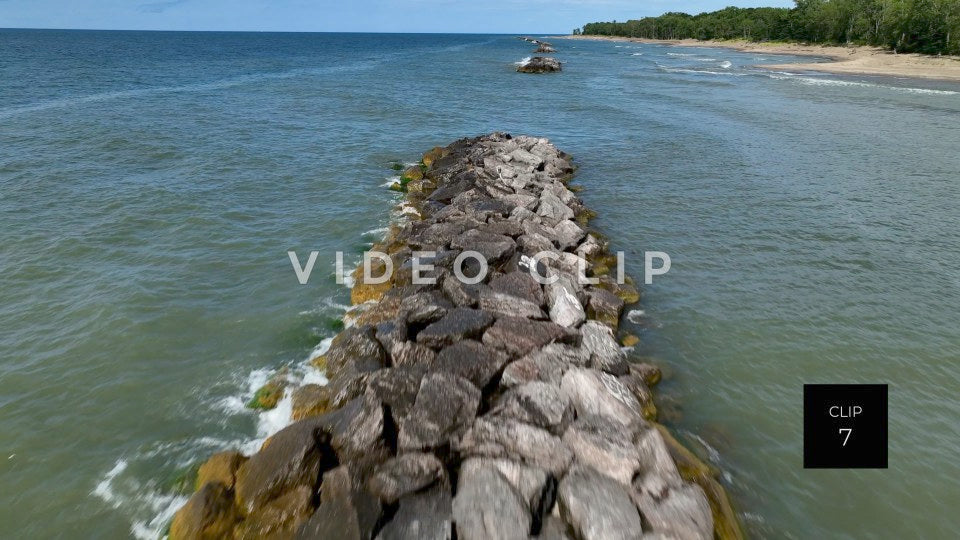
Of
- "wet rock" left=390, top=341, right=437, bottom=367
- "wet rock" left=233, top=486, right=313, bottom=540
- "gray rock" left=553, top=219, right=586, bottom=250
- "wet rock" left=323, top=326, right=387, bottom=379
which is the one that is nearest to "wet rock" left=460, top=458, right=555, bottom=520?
"wet rock" left=233, top=486, right=313, bottom=540

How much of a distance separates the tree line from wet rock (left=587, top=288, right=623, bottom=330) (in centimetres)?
11270

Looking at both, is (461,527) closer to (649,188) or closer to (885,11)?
(649,188)

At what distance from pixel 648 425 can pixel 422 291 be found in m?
6.01

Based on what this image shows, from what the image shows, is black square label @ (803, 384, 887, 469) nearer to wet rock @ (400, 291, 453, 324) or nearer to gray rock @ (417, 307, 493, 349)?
gray rock @ (417, 307, 493, 349)

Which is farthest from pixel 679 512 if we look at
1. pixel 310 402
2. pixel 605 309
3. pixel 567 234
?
pixel 567 234

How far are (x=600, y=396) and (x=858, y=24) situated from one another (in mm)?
148376

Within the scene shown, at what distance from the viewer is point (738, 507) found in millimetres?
7625

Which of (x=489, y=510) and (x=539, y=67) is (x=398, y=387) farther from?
(x=539, y=67)

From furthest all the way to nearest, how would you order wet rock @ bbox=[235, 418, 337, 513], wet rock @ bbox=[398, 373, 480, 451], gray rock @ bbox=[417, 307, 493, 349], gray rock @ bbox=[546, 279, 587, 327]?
gray rock @ bbox=[546, 279, 587, 327] → gray rock @ bbox=[417, 307, 493, 349] → wet rock @ bbox=[398, 373, 480, 451] → wet rock @ bbox=[235, 418, 337, 513]

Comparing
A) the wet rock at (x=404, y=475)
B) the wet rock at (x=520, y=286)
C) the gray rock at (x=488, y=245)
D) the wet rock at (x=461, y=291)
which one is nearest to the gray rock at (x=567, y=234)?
the gray rock at (x=488, y=245)

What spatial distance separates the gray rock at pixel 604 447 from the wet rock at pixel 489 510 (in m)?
1.35

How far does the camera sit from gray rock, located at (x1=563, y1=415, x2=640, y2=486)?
7.00 m

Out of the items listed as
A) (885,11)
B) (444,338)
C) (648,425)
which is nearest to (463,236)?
(444,338)

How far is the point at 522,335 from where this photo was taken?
390 inches
